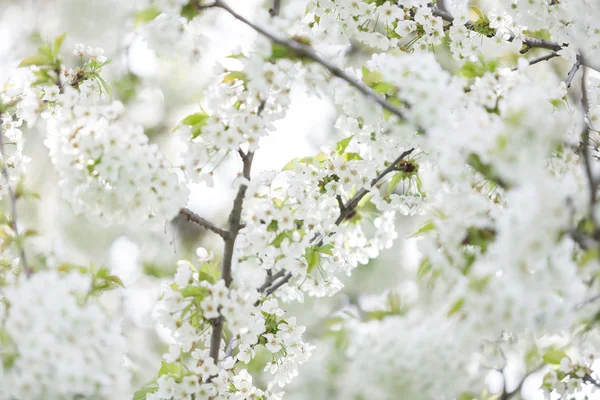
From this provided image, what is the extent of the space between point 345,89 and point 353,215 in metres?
0.70

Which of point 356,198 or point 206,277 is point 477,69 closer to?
point 356,198

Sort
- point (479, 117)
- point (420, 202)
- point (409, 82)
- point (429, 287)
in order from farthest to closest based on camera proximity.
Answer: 1. point (420, 202)
2. point (429, 287)
3. point (409, 82)
4. point (479, 117)

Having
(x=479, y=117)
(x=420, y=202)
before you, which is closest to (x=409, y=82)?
(x=479, y=117)

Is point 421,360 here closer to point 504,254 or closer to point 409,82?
point 504,254

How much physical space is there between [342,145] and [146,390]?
3.59ft

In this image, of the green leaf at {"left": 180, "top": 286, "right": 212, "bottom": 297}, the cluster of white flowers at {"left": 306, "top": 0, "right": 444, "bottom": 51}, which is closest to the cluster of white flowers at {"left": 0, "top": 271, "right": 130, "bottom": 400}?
the green leaf at {"left": 180, "top": 286, "right": 212, "bottom": 297}

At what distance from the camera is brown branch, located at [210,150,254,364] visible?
1.76m

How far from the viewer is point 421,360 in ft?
5.18

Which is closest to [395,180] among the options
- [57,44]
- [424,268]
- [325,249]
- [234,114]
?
[325,249]

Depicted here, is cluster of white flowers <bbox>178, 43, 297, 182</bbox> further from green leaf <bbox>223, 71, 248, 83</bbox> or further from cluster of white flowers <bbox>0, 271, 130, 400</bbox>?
cluster of white flowers <bbox>0, 271, 130, 400</bbox>

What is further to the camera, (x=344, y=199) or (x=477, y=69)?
(x=344, y=199)

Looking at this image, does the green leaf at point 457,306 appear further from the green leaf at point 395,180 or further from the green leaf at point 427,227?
the green leaf at point 395,180

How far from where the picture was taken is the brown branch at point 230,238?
5.78ft

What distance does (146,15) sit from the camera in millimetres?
1650
